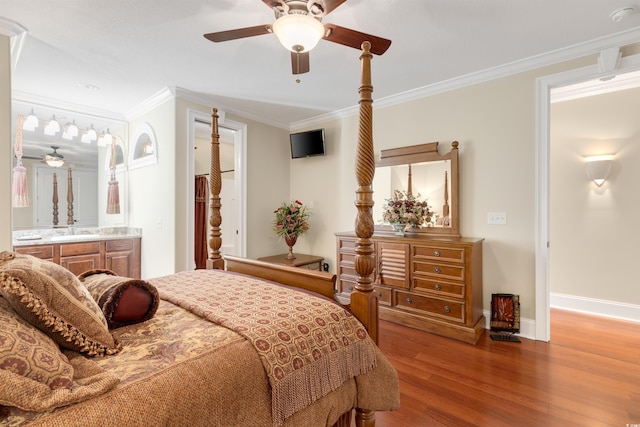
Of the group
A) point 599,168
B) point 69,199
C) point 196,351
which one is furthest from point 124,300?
point 599,168

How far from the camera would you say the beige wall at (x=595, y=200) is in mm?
3168

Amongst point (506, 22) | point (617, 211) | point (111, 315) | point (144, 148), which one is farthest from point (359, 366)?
point (144, 148)

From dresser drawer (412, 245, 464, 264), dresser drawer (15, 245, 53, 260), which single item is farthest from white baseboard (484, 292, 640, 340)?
dresser drawer (15, 245, 53, 260)

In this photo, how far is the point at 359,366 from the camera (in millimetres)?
1393

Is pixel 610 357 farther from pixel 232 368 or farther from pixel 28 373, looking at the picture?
pixel 28 373

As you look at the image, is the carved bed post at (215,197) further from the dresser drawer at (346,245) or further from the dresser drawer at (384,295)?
the dresser drawer at (384,295)

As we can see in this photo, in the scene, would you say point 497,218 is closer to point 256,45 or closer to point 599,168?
point 599,168

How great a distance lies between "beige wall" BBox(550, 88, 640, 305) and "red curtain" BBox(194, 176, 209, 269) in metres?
4.76

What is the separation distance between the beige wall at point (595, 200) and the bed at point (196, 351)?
3312 millimetres

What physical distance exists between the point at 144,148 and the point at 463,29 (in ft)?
12.7

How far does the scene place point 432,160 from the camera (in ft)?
10.8

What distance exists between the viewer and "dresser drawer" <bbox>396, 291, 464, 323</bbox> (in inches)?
109

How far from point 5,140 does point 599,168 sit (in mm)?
5571

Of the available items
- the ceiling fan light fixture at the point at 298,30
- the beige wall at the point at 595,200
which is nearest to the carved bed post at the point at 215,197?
the ceiling fan light fixture at the point at 298,30
